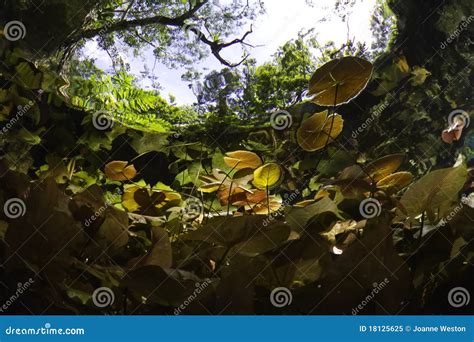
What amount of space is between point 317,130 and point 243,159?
0.12 meters

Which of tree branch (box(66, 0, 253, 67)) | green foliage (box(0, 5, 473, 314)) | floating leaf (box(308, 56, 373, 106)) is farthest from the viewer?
tree branch (box(66, 0, 253, 67))

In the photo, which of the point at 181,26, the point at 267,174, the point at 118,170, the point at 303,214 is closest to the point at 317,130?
the point at 267,174

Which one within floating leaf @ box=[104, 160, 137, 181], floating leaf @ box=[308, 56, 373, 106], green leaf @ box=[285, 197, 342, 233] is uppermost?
floating leaf @ box=[308, 56, 373, 106]

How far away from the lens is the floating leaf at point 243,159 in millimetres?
587

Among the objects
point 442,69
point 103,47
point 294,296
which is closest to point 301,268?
point 294,296

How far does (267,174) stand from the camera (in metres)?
0.51

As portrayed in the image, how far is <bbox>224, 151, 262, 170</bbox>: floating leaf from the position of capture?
0.59 meters

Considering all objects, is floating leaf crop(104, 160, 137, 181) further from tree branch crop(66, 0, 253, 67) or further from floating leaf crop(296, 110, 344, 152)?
tree branch crop(66, 0, 253, 67)

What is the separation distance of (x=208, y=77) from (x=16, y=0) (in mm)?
926

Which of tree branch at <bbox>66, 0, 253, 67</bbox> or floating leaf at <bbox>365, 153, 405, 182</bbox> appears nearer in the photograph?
floating leaf at <bbox>365, 153, 405, 182</bbox>

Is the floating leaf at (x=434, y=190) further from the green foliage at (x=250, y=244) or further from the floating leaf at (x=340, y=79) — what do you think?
the floating leaf at (x=340, y=79)

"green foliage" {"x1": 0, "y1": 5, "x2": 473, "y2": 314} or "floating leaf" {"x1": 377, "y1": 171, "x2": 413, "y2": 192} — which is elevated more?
Answer: "floating leaf" {"x1": 377, "y1": 171, "x2": 413, "y2": 192}

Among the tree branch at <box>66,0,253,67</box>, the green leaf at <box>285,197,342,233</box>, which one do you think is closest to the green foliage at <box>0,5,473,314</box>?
the green leaf at <box>285,197,342,233</box>

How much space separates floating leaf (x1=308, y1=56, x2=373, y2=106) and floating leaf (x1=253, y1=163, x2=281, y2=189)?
92 mm
